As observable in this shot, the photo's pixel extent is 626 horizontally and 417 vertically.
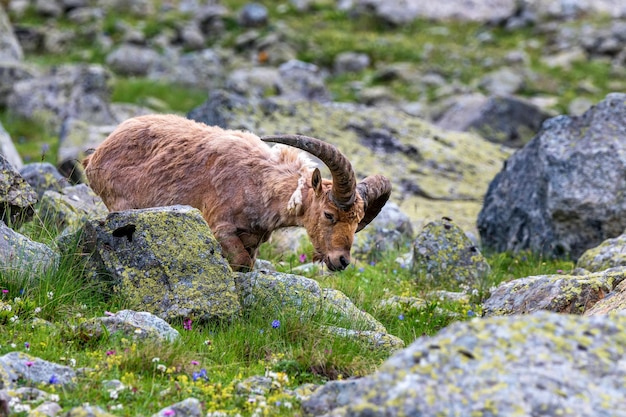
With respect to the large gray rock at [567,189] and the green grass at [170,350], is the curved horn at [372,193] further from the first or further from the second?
the large gray rock at [567,189]

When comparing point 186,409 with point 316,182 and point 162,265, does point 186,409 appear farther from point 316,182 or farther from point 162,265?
point 316,182

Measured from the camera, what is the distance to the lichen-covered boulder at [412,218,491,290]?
10.8 meters

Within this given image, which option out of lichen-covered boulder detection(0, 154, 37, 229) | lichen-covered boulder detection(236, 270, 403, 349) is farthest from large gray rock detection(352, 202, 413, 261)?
lichen-covered boulder detection(0, 154, 37, 229)

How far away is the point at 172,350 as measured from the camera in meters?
6.79

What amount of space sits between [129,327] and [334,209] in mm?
3093

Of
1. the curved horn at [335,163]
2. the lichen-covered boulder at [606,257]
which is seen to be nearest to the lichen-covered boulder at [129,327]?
the curved horn at [335,163]

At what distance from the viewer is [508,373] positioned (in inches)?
183

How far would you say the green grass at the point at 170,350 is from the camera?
20.3 ft

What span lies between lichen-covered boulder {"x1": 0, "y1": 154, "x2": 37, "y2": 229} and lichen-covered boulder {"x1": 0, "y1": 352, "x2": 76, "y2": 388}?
272 cm

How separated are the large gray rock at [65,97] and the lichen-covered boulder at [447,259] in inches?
522

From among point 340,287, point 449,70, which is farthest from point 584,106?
point 340,287

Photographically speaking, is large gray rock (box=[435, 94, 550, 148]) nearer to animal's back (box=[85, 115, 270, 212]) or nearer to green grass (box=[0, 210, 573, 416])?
animal's back (box=[85, 115, 270, 212])

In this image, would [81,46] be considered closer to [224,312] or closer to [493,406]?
[224,312]

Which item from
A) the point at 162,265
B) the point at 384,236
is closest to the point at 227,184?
the point at 162,265
